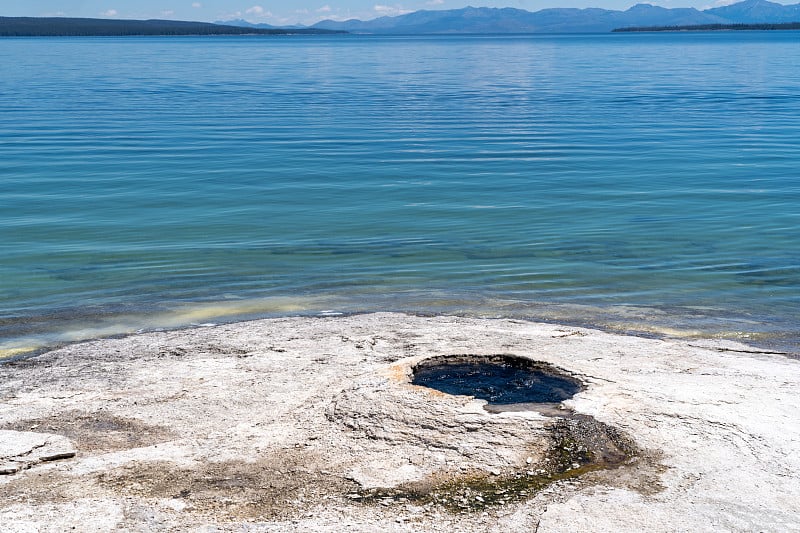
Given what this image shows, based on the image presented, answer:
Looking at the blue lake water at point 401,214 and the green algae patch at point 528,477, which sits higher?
the green algae patch at point 528,477

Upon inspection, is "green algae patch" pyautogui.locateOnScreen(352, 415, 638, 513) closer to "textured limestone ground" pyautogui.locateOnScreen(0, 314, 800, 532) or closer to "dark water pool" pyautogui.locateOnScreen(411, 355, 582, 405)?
"textured limestone ground" pyautogui.locateOnScreen(0, 314, 800, 532)

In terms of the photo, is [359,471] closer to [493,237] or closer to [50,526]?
[50,526]

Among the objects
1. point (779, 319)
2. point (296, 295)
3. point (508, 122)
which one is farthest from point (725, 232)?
point (508, 122)

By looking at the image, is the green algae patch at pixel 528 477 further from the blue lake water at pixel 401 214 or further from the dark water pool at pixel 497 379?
the blue lake water at pixel 401 214

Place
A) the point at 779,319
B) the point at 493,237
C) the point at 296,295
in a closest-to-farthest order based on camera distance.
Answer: the point at 779,319, the point at 296,295, the point at 493,237

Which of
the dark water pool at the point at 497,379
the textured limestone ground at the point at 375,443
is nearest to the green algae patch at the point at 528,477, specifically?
the textured limestone ground at the point at 375,443

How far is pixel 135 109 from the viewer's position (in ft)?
111

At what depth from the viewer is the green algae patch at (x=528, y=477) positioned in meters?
4.87

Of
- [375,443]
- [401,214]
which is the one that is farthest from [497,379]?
[401,214]

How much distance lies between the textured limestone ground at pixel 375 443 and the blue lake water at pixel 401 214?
7.37ft

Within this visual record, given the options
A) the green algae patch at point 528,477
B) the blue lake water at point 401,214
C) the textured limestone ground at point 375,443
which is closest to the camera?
the textured limestone ground at point 375,443

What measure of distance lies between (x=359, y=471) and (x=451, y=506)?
668 millimetres

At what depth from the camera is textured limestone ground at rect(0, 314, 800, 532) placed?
471cm

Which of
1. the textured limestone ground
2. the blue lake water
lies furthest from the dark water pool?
the blue lake water
